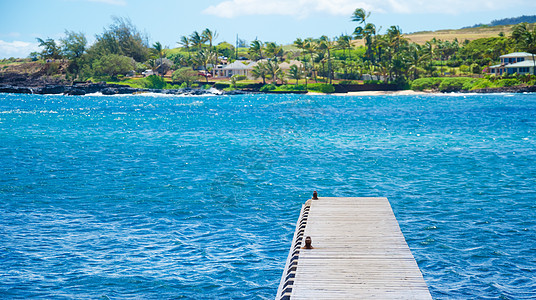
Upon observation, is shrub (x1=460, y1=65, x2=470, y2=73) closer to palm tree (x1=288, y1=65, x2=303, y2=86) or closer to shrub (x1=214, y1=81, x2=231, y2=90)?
palm tree (x1=288, y1=65, x2=303, y2=86)

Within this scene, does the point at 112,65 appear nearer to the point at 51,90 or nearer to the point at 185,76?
the point at 51,90

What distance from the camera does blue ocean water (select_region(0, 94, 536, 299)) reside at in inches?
678

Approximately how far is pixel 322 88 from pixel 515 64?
55.3m

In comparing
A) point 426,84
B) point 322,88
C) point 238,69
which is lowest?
point 322,88

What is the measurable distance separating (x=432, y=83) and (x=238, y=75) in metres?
67.7

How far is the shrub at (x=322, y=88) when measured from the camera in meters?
168

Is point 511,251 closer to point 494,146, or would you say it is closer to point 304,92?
point 494,146

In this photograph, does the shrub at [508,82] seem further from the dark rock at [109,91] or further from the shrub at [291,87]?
the dark rock at [109,91]

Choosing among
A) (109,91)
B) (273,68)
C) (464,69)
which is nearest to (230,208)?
(273,68)

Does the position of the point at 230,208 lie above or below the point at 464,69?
below

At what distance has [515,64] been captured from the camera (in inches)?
5748

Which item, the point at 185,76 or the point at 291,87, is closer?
the point at 291,87

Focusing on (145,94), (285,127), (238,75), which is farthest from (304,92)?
(285,127)

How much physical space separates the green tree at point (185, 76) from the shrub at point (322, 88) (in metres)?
41.8
